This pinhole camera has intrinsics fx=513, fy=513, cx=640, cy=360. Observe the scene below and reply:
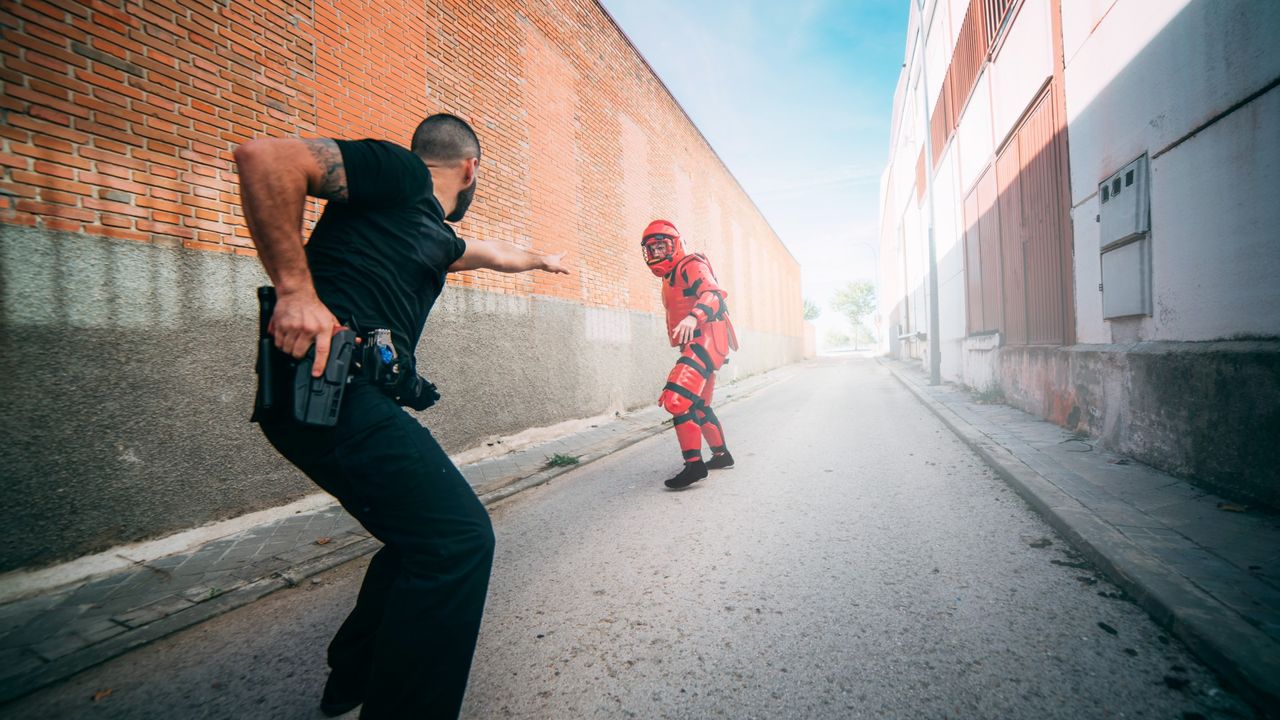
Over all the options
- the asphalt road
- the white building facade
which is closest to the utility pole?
the white building facade

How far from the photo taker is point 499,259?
2.55 m

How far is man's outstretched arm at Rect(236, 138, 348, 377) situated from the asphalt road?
1.41 meters

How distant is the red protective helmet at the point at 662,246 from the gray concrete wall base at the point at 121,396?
3.33m

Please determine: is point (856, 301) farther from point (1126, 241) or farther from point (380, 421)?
point (380, 421)

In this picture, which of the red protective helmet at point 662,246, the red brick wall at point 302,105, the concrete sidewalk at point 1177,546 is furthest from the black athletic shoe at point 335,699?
the red protective helmet at point 662,246

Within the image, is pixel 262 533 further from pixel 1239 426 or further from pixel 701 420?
pixel 1239 426

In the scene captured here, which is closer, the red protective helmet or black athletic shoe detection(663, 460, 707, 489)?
black athletic shoe detection(663, 460, 707, 489)

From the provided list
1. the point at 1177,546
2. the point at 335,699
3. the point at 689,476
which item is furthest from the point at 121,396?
the point at 1177,546

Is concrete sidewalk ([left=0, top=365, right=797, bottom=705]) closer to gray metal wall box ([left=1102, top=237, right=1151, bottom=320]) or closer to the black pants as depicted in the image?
the black pants

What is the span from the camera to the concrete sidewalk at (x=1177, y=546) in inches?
70.4

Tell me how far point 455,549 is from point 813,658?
4.76ft

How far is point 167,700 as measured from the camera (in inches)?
78.0

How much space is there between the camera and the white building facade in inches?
124

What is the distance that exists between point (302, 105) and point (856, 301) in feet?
270
